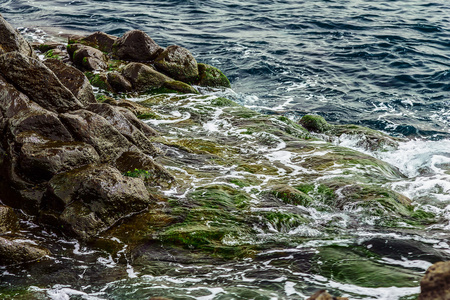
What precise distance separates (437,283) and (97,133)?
7.53m

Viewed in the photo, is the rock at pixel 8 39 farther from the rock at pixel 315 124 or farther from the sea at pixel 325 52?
the rock at pixel 315 124

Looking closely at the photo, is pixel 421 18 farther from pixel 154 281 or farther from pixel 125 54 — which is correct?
pixel 154 281

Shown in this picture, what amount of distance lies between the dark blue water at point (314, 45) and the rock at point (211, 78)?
872 mm

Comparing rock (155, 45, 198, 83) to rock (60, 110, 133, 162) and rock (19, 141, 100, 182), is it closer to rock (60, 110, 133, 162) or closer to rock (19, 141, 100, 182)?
rock (60, 110, 133, 162)

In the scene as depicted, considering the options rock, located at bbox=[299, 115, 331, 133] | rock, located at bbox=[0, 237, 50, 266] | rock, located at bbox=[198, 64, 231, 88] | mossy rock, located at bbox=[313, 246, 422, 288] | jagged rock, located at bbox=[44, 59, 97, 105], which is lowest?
rock, located at bbox=[299, 115, 331, 133]

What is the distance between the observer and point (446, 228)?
8789 millimetres

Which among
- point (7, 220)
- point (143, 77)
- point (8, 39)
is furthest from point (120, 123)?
point (143, 77)

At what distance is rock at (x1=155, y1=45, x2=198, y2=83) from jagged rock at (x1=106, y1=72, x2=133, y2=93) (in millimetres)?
2091

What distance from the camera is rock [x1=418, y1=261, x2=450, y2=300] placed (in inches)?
157

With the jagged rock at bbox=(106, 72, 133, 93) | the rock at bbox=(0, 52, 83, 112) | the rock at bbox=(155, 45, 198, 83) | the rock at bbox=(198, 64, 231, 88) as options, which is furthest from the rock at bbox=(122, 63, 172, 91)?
the rock at bbox=(0, 52, 83, 112)

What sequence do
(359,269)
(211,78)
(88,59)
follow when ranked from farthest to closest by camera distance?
(211,78)
(88,59)
(359,269)

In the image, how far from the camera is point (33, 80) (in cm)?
996

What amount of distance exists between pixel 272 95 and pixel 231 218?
11733 mm

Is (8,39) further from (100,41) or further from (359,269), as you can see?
(100,41)
